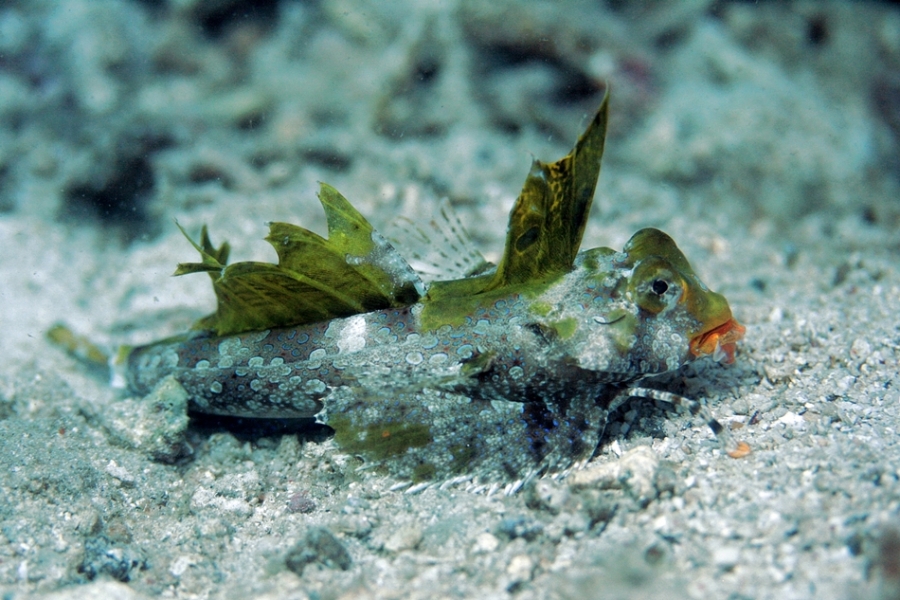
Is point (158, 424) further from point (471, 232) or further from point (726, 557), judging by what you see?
point (471, 232)

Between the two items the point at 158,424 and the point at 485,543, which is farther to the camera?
the point at 158,424

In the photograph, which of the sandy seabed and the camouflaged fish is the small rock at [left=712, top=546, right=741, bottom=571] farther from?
the camouflaged fish

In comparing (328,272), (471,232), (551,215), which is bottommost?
(328,272)

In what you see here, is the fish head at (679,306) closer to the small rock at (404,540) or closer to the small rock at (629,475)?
the small rock at (629,475)

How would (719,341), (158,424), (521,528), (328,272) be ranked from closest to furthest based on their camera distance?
(521,528)
(719,341)
(328,272)
(158,424)

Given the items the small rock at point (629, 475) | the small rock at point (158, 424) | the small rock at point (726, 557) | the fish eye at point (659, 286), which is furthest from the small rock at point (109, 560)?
the fish eye at point (659, 286)

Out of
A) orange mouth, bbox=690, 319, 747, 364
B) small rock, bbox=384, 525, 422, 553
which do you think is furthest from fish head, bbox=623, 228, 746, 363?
small rock, bbox=384, 525, 422, 553

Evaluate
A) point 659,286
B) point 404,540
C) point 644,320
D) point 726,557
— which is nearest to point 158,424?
point 404,540

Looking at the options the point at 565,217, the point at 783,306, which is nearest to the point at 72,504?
the point at 565,217
